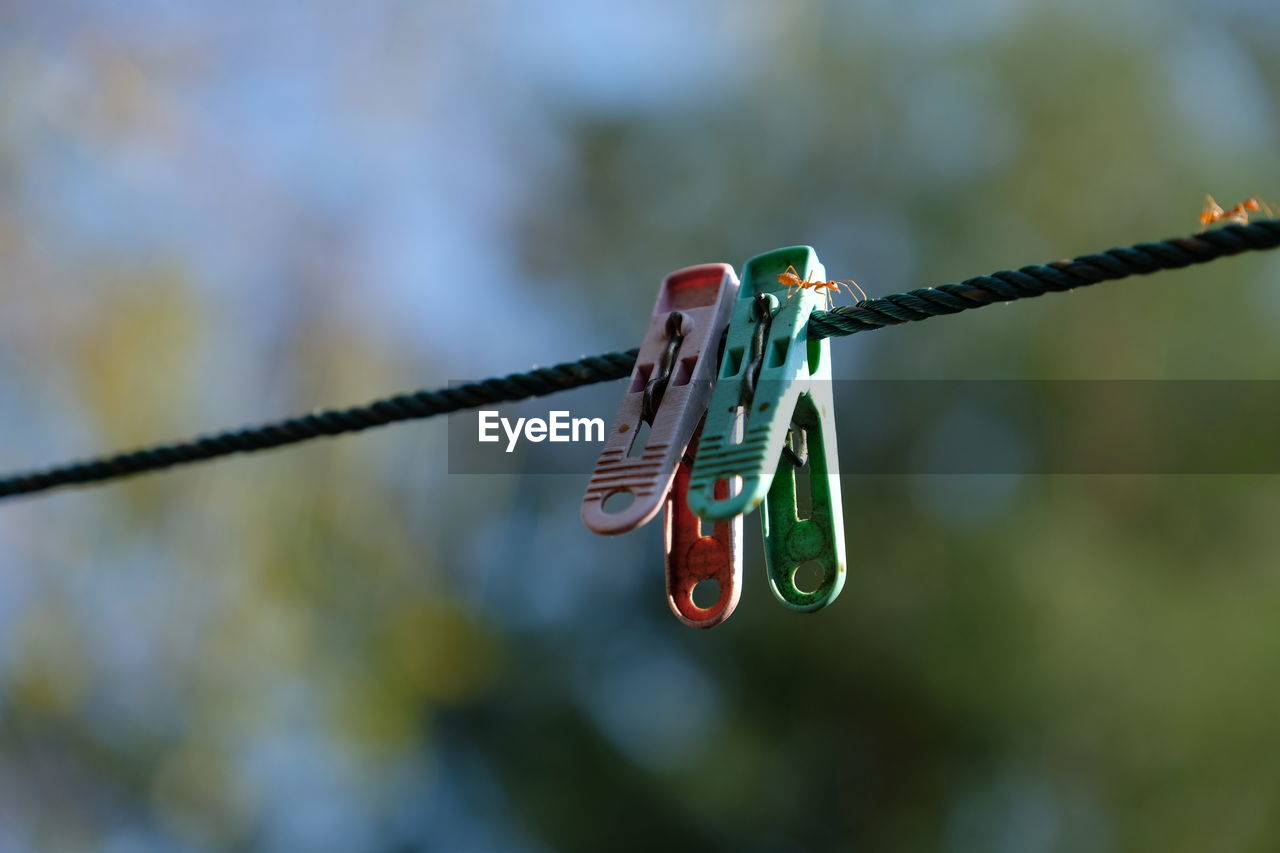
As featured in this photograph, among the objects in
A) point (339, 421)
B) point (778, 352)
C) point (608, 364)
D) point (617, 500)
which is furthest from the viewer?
point (339, 421)

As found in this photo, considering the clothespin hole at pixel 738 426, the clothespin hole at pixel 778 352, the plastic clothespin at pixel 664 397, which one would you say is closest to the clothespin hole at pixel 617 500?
the plastic clothespin at pixel 664 397

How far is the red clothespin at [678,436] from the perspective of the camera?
1413 mm

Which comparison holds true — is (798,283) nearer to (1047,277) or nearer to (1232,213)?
(1047,277)

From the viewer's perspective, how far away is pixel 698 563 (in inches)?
63.0

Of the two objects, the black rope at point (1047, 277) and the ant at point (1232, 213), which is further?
the ant at point (1232, 213)

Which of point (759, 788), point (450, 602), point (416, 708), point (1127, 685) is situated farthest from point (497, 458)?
point (1127, 685)

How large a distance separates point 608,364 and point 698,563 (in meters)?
0.31

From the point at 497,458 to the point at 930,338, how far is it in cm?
358

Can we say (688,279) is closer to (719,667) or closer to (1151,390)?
(719,667)

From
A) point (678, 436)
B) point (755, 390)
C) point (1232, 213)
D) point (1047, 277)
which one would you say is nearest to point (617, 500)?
point (678, 436)

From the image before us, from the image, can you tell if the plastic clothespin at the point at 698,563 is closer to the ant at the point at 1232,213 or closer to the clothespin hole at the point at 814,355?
the clothespin hole at the point at 814,355

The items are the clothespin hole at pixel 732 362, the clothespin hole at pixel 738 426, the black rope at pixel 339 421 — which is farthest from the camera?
the black rope at pixel 339 421

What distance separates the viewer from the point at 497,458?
971 cm

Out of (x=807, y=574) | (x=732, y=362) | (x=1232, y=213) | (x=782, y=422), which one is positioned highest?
(x=1232, y=213)
